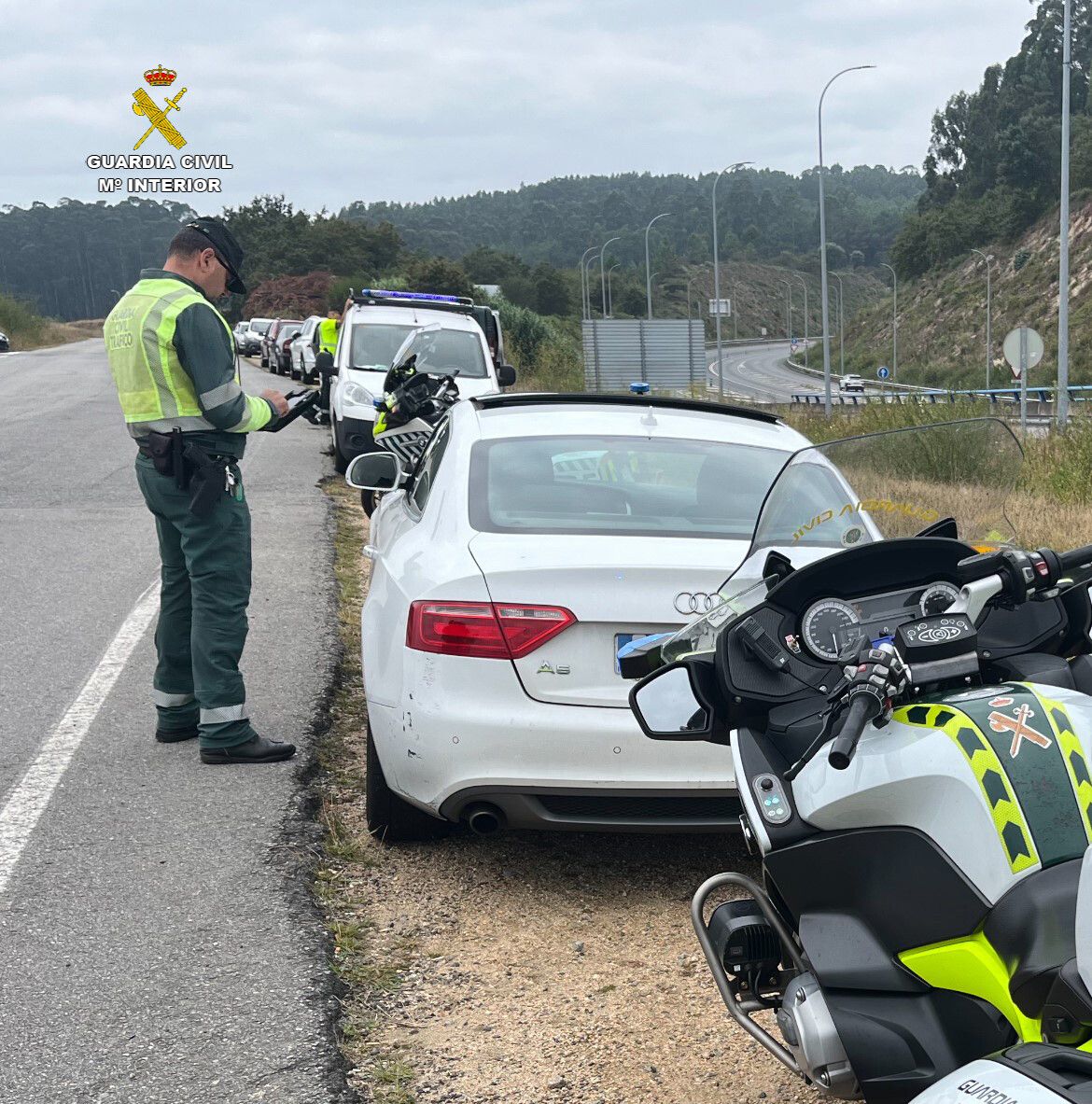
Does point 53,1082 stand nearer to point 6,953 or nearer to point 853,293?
point 6,953

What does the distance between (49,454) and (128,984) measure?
13934 millimetres

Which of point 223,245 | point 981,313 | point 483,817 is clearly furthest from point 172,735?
point 981,313

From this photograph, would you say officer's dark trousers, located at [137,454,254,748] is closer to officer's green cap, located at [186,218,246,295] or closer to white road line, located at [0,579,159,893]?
white road line, located at [0,579,159,893]

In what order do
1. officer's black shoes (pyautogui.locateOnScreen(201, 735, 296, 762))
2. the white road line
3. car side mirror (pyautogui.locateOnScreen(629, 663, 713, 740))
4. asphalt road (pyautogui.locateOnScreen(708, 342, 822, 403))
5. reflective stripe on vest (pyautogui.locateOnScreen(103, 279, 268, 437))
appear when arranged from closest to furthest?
car side mirror (pyautogui.locateOnScreen(629, 663, 713, 740)), the white road line, reflective stripe on vest (pyautogui.locateOnScreen(103, 279, 268, 437)), officer's black shoes (pyautogui.locateOnScreen(201, 735, 296, 762)), asphalt road (pyautogui.locateOnScreen(708, 342, 822, 403))

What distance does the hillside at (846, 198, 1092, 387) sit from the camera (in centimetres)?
7050

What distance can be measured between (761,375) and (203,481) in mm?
99992

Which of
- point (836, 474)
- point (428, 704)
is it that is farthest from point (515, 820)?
point (836, 474)

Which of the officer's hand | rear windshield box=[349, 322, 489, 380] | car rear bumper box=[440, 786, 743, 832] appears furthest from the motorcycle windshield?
rear windshield box=[349, 322, 489, 380]

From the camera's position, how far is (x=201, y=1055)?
3258 millimetres

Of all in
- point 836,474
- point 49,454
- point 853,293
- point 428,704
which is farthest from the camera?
point 853,293

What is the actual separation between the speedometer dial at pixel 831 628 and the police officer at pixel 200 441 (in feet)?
11.3

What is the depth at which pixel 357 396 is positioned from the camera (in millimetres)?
14742

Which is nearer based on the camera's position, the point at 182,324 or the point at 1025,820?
the point at 1025,820

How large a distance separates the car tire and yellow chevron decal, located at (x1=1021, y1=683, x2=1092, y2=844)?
276 centimetres
